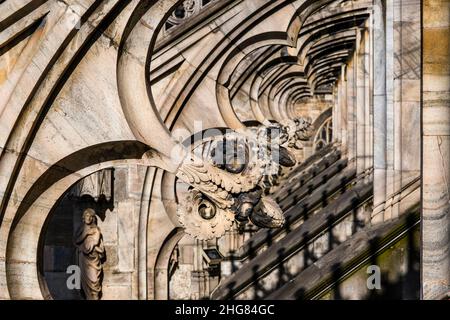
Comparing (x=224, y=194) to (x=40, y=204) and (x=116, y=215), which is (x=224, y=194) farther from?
(x=116, y=215)

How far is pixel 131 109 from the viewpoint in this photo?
28.3 feet

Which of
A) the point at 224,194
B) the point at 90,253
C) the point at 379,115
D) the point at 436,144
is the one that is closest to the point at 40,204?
the point at 224,194

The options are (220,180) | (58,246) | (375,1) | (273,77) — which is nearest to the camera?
(220,180)

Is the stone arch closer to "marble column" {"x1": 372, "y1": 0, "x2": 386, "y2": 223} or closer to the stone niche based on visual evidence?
"marble column" {"x1": 372, "y1": 0, "x2": 386, "y2": 223}

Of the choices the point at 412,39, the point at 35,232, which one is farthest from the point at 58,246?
the point at 35,232

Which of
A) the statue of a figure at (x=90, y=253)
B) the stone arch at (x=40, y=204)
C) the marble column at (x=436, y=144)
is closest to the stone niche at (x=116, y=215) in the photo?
the statue of a figure at (x=90, y=253)

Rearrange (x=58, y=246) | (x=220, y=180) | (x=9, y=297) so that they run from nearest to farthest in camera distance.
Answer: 1. (x=220, y=180)
2. (x=9, y=297)
3. (x=58, y=246)

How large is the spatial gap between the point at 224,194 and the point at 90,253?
8636mm

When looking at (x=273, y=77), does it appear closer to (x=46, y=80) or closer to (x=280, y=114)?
(x=280, y=114)

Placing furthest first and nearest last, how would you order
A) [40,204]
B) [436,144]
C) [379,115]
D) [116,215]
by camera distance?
[116,215] < [379,115] < [40,204] < [436,144]

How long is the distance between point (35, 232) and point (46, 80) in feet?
3.30

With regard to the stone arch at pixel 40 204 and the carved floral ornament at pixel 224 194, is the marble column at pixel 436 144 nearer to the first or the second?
the carved floral ornament at pixel 224 194

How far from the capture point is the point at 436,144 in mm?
8250

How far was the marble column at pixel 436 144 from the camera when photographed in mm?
8195
